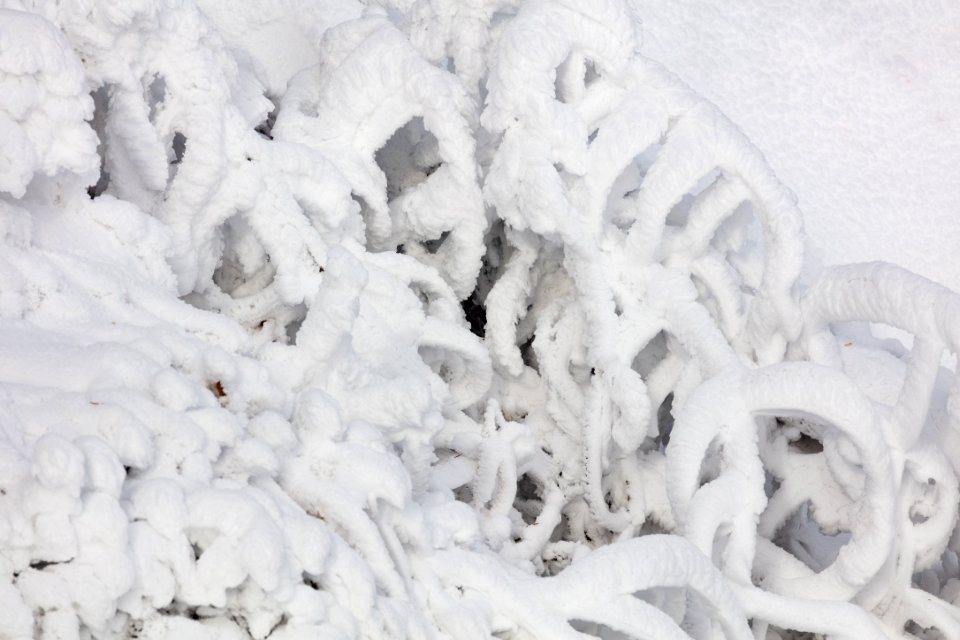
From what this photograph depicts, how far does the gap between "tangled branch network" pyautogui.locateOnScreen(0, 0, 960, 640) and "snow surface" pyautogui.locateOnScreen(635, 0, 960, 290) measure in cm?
17

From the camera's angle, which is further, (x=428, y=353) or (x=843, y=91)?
(x=843, y=91)

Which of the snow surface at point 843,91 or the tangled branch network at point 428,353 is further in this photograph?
the snow surface at point 843,91

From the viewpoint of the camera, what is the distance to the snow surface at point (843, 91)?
4.20 ft

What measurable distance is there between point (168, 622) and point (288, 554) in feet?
0.24

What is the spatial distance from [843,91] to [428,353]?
22.5 inches

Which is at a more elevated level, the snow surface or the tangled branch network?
the snow surface

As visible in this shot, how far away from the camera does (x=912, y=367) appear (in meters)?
0.98

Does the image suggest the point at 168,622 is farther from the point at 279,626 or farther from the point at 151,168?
the point at 151,168

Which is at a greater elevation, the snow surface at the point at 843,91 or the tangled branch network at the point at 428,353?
the snow surface at the point at 843,91

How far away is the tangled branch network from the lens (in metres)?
0.66

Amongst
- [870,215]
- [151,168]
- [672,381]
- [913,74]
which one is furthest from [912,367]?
[151,168]

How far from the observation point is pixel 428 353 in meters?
1.08

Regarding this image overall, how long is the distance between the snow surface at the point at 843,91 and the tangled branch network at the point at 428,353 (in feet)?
0.55

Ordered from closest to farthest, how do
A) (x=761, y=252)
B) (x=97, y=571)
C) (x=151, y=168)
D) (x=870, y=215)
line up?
(x=97, y=571) < (x=151, y=168) < (x=761, y=252) < (x=870, y=215)
